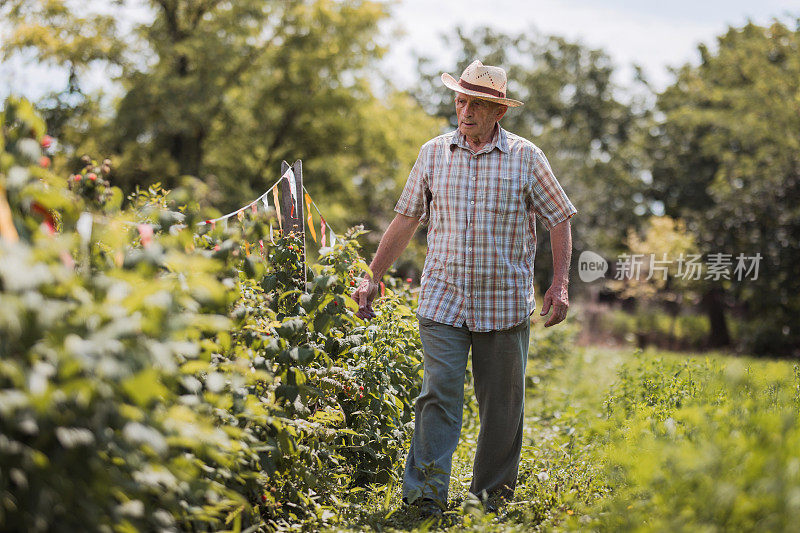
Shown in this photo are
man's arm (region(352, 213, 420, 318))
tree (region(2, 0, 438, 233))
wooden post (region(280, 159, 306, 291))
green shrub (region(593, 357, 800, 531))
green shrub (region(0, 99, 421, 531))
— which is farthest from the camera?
tree (region(2, 0, 438, 233))

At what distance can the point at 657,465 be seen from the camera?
227 cm

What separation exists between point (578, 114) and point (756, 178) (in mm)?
21124

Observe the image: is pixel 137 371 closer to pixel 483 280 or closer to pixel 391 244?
pixel 483 280

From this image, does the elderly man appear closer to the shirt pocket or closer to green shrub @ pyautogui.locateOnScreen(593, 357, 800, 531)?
the shirt pocket

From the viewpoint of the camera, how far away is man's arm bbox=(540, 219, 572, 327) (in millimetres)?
3744

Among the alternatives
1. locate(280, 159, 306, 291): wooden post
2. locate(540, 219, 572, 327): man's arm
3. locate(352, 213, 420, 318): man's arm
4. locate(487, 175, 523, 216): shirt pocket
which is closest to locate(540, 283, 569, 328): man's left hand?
locate(540, 219, 572, 327): man's arm

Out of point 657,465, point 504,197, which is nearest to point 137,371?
point 657,465

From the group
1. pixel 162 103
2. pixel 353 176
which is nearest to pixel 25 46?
pixel 162 103

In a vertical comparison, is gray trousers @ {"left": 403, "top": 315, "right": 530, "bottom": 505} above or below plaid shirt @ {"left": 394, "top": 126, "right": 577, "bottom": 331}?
below

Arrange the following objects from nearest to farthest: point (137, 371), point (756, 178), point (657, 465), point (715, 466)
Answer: point (137, 371), point (715, 466), point (657, 465), point (756, 178)

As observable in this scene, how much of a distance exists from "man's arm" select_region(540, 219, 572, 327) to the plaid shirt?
0.20 ft

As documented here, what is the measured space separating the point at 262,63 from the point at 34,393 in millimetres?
21022

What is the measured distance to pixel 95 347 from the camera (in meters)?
1.71

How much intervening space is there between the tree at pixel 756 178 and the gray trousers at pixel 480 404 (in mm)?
14105
